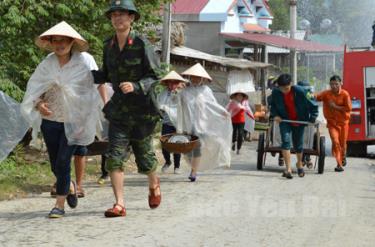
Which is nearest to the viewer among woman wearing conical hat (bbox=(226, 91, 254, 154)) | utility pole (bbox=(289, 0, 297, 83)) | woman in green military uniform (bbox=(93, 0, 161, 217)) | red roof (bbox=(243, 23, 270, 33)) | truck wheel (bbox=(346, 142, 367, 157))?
woman in green military uniform (bbox=(93, 0, 161, 217))

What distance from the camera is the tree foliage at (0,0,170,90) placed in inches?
442

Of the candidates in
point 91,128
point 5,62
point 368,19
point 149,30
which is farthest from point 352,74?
point 368,19

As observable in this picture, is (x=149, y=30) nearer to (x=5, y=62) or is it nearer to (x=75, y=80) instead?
(x=5, y=62)

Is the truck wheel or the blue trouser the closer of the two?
the blue trouser

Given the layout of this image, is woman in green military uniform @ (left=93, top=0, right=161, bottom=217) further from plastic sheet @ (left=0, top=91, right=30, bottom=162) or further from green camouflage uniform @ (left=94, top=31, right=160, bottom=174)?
plastic sheet @ (left=0, top=91, right=30, bottom=162)

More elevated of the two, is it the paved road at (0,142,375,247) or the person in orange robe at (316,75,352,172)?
the person in orange robe at (316,75,352,172)

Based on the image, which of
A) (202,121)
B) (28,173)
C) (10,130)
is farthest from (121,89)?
(202,121)

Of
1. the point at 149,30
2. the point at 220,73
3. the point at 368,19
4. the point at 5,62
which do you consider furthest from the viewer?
the point at 368,19

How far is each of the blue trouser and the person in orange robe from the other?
1911 millimetres

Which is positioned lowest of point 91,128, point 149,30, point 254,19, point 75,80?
point 91,128

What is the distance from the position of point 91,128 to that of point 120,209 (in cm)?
85

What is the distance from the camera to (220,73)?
104 feet

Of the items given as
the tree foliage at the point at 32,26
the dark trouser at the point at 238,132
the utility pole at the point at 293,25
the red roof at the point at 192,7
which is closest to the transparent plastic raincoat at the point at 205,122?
the tree foliage at the point at 32,26

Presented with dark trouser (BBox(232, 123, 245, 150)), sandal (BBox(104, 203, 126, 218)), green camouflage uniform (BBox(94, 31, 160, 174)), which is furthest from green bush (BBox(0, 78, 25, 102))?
dark trouser (BBox(232, 123, 245, 150))
